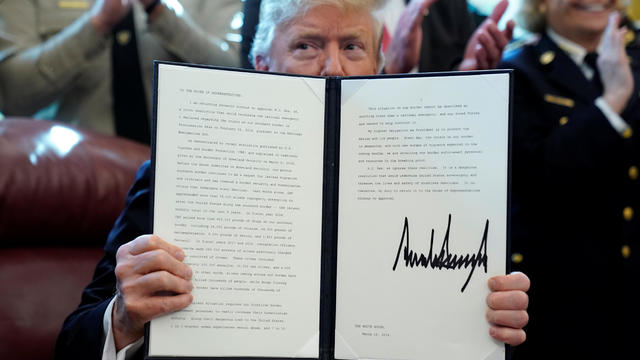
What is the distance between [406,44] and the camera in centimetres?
207

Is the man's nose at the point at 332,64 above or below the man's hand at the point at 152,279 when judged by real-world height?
above

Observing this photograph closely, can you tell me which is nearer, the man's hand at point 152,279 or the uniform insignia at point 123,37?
the man's hand at point 152,279

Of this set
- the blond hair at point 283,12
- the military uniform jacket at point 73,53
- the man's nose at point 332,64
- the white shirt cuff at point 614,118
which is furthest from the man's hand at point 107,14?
the white shirt cuff at point 614,118

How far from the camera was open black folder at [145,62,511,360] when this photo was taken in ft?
3.72

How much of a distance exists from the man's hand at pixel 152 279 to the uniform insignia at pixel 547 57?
Result: 1.45m

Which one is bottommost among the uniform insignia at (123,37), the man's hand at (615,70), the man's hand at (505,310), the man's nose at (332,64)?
the man's hand at (505,310)

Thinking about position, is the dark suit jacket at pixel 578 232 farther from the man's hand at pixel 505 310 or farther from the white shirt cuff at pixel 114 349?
the white shirt cuff at pixel 114 349

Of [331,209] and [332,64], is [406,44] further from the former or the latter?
[331,209]

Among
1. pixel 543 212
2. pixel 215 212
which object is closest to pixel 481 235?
pixel 215 212

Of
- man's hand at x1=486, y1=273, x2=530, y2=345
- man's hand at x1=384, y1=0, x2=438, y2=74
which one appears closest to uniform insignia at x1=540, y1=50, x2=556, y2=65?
man's hand at x1=384, y1=0, x2=438, y2=74

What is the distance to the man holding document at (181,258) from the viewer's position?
1.12 m

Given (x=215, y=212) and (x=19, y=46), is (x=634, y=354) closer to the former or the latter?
(x=215, y=212)

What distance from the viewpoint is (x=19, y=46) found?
2.07 m
